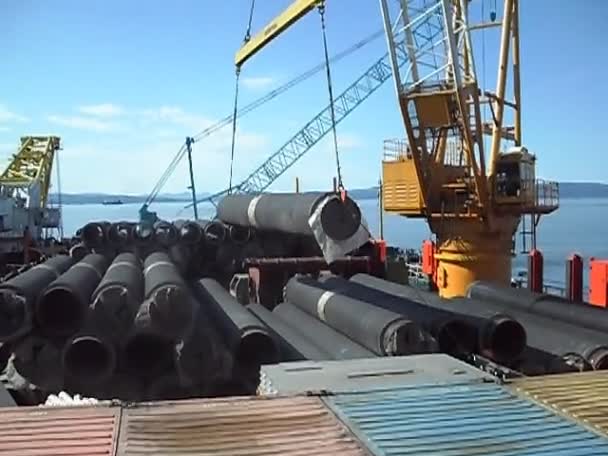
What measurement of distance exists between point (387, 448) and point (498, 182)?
1824 centimetres

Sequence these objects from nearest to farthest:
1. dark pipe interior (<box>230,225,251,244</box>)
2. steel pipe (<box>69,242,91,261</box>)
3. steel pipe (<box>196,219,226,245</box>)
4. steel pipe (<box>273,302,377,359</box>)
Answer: steel pipe (<box>273,302,377,359</box>), steel pipe (<box>69,242,91,261</box>), steel pipe (<box>196,219,226,245</box>), dark pipe interior (<box>230,225,251,244</box>)

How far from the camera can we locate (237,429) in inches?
238

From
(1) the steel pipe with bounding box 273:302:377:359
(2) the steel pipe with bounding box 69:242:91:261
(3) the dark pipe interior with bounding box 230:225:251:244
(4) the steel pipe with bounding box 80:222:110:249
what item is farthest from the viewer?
(3) the dark pipe interior with bounding box 230:225:251:244

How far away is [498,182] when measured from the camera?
892 inches

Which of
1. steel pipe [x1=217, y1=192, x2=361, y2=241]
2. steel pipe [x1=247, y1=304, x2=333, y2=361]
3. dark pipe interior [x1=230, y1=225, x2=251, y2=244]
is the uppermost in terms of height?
steel pipe [x1=217, y1=192, x2=361, y2=241]

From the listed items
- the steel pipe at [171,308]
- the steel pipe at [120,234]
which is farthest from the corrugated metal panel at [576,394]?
the steel pipe at [120,234]

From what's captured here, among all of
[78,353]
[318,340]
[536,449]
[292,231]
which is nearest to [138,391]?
[78,353]

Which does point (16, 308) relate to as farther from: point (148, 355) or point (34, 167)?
point (34, 167)

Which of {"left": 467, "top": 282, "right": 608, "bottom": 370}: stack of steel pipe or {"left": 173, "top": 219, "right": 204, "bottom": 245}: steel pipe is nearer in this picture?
{"left": 467, "top": 282, "right": 608, "bottom": 370}: stack of steel pipe

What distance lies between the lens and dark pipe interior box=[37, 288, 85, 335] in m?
11.1

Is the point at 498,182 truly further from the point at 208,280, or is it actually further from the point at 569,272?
the point at 208,280

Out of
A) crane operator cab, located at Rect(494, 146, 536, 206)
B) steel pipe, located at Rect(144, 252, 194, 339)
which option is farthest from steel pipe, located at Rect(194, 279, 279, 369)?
crane operator cab, located at Rect(494, 146, 536, 206)

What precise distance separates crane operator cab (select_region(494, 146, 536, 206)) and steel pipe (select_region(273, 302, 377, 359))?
32.0ft

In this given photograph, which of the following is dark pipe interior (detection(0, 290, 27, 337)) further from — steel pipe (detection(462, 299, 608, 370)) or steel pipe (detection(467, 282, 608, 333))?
steel pipe (detection(467, 282, 608, 333))
